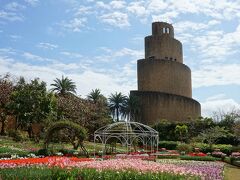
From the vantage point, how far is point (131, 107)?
63156 mm

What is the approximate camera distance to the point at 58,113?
45.8 meters

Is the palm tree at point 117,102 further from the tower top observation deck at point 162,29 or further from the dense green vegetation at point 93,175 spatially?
the dense green vegetation at point 93,175

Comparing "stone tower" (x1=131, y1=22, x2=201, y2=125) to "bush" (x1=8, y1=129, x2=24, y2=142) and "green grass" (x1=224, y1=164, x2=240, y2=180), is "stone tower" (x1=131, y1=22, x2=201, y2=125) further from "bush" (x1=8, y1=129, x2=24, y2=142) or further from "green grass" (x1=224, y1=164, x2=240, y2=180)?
"green grass" (x1=224, y1=164, x2=240, y2=180)

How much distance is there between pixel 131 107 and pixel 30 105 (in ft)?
82.0

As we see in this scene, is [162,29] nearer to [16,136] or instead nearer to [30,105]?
[30,105]

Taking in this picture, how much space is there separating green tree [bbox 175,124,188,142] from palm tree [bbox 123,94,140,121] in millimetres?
11396

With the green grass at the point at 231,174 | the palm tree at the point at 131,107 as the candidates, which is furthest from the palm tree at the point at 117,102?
the green grass at the point at 231,174

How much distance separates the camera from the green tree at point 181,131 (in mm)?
51750

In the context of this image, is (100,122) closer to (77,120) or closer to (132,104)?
(77,120)

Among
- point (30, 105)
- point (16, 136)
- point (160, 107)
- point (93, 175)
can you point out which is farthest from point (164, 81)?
point (93, 175)

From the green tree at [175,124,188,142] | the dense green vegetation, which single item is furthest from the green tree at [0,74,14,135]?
the dense green vegetation

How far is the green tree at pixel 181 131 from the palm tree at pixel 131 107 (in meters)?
11.4

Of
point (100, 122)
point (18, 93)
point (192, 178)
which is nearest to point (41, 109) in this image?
point (18, 93)

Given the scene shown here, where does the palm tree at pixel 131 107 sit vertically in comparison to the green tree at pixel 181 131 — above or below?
above
